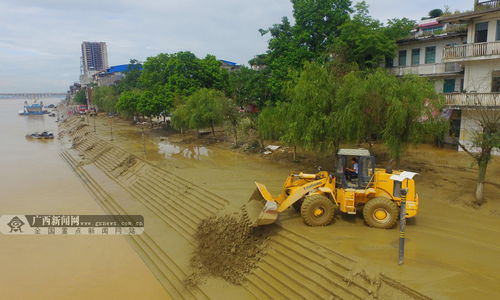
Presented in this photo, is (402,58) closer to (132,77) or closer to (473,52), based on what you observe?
(473,52)

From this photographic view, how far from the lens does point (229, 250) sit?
9.73 metres

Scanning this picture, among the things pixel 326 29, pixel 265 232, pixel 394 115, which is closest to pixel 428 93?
pixel 394 115

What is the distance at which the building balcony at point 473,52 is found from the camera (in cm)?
1673

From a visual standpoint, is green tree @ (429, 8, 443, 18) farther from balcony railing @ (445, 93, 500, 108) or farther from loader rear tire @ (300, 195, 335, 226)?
loader rear tire @ (300, 195, 335, 226)

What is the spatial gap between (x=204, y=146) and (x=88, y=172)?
877 centimetres

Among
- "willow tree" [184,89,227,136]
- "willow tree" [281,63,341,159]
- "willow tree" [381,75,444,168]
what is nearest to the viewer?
"willow tree" [381,75,444,168]

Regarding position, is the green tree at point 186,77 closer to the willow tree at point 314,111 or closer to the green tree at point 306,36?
the green tree at point 306,36

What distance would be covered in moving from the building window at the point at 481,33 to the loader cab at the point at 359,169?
13277 millimetres

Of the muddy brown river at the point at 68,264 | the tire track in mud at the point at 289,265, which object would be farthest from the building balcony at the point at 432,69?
the muddy brown river at the point at 68,264

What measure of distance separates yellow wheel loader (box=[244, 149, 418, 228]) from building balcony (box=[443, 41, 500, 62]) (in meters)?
11.7

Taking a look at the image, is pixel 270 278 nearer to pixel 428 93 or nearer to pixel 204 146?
pixel 428 93

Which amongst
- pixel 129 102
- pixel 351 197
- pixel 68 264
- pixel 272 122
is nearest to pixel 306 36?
pixel 272 122

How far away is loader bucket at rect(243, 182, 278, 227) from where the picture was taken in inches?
375

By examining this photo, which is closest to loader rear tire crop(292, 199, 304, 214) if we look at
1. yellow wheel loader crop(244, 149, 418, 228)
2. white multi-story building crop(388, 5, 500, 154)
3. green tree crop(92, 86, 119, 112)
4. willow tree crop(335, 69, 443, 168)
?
yellow wheel loader crop(244, 149, 418, 228)
